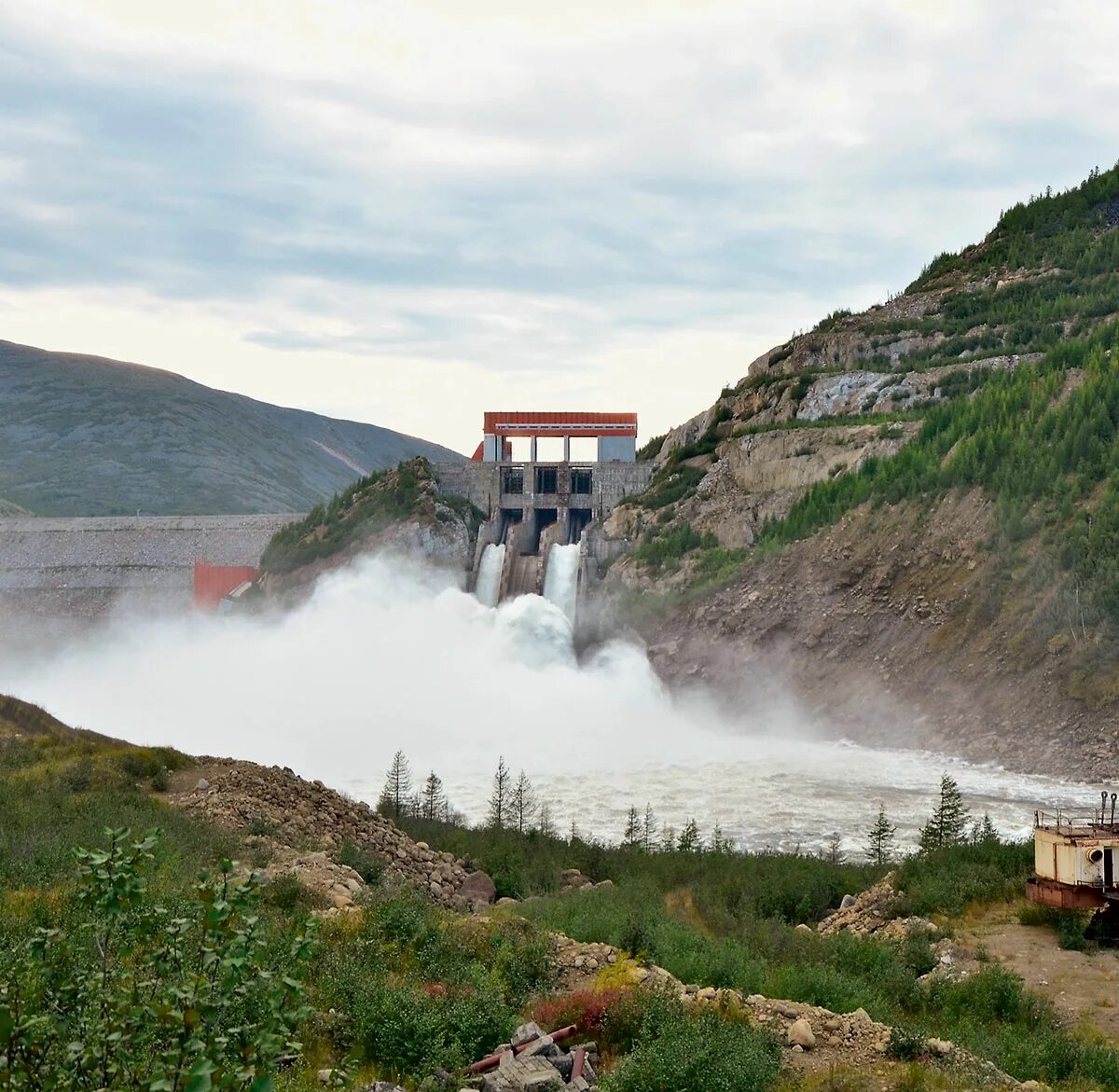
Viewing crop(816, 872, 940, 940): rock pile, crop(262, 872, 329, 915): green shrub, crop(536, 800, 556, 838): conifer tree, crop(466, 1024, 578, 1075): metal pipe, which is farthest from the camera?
crop(536, 800, 556, 838): conifer tree

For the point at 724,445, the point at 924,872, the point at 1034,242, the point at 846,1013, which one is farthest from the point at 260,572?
the point at 846,1013

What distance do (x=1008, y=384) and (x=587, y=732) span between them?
90.6 feet

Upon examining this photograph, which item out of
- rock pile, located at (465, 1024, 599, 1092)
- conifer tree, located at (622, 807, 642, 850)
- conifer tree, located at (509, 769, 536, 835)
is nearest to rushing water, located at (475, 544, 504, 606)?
conifer tree, located at (509, 769, 536, 835)

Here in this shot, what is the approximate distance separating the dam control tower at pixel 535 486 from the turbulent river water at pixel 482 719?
4383 millimetres

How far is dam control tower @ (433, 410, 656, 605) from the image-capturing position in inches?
2992

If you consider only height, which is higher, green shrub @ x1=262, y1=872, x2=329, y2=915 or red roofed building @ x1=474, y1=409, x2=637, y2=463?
red roofed building @ x1=474, y1=409, x2=637, y2=463

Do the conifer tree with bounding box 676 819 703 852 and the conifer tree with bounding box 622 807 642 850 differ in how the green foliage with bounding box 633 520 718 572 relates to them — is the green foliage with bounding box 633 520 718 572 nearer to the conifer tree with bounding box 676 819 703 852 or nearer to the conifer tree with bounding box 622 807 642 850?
the conifer tree with bounding box 622 807 642 850

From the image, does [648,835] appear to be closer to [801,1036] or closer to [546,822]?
[546,822]

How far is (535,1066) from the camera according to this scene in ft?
39.7

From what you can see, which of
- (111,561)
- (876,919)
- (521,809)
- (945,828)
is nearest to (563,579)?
(521,809)

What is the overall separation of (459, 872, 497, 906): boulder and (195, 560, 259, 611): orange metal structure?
6177 cm

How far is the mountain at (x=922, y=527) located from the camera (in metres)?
48.4

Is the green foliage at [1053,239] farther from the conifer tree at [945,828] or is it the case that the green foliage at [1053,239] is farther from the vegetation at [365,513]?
the conifer tree at [945,828]

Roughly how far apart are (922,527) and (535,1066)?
1876 inches
